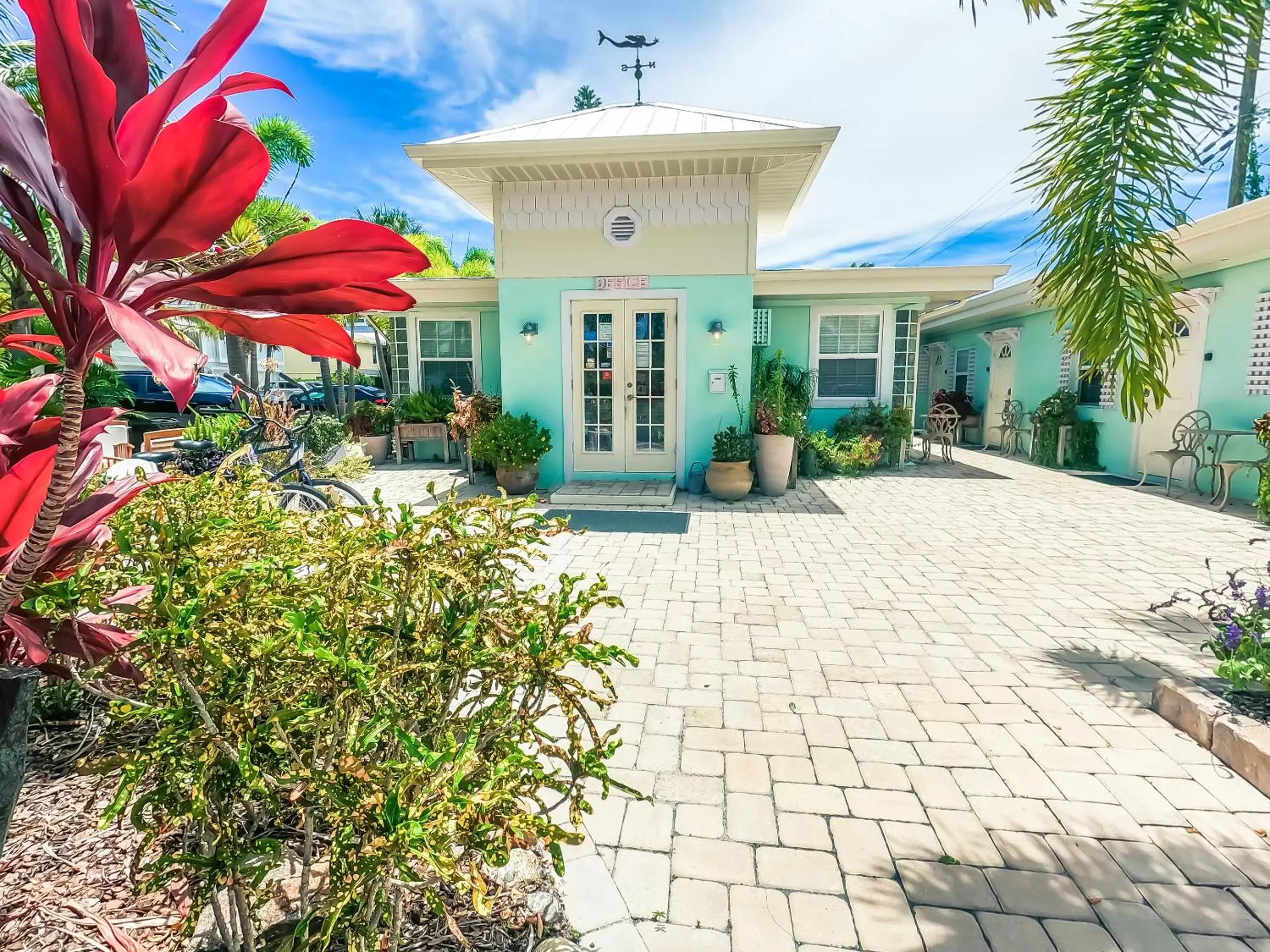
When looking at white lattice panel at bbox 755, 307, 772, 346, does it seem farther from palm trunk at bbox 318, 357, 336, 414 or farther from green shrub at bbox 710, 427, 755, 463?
palm trunk at bbox 318, 357, 336, 414

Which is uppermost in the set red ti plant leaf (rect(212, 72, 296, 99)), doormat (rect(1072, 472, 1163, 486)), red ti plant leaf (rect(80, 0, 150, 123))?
red ti plant leaf (rect(80, 0, 150, 123))

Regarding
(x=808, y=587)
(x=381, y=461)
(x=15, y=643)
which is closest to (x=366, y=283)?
(x=15, y=643)

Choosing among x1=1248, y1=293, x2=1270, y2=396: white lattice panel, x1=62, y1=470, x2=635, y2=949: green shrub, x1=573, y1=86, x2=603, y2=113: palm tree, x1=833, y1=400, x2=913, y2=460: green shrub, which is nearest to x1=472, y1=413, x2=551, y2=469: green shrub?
x1=833, y1=400, x2=913, y2=460: green shrub

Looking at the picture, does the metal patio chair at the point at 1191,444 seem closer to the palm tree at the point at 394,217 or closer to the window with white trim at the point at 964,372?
the window with white trim at the point at 964,372

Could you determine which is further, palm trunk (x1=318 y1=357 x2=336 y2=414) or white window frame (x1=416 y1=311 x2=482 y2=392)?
palm trunk (x1=318 y1=357 x2=336 y2=414)

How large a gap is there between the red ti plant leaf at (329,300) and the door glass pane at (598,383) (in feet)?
24.5

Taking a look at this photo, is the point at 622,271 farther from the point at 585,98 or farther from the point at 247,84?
the point at 585,98

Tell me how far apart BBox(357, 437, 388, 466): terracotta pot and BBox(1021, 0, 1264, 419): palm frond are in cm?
1066

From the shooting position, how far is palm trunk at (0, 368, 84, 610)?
808mm

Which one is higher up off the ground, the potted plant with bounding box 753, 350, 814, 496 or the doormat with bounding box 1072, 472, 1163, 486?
the potted plant with bounding box 753, 350, 814, 496

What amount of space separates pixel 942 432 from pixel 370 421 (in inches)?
431

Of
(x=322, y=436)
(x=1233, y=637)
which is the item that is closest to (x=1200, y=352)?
(x=1233, y=637)

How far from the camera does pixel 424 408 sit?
37.7 ft

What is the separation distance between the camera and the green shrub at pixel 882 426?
10.5 m
